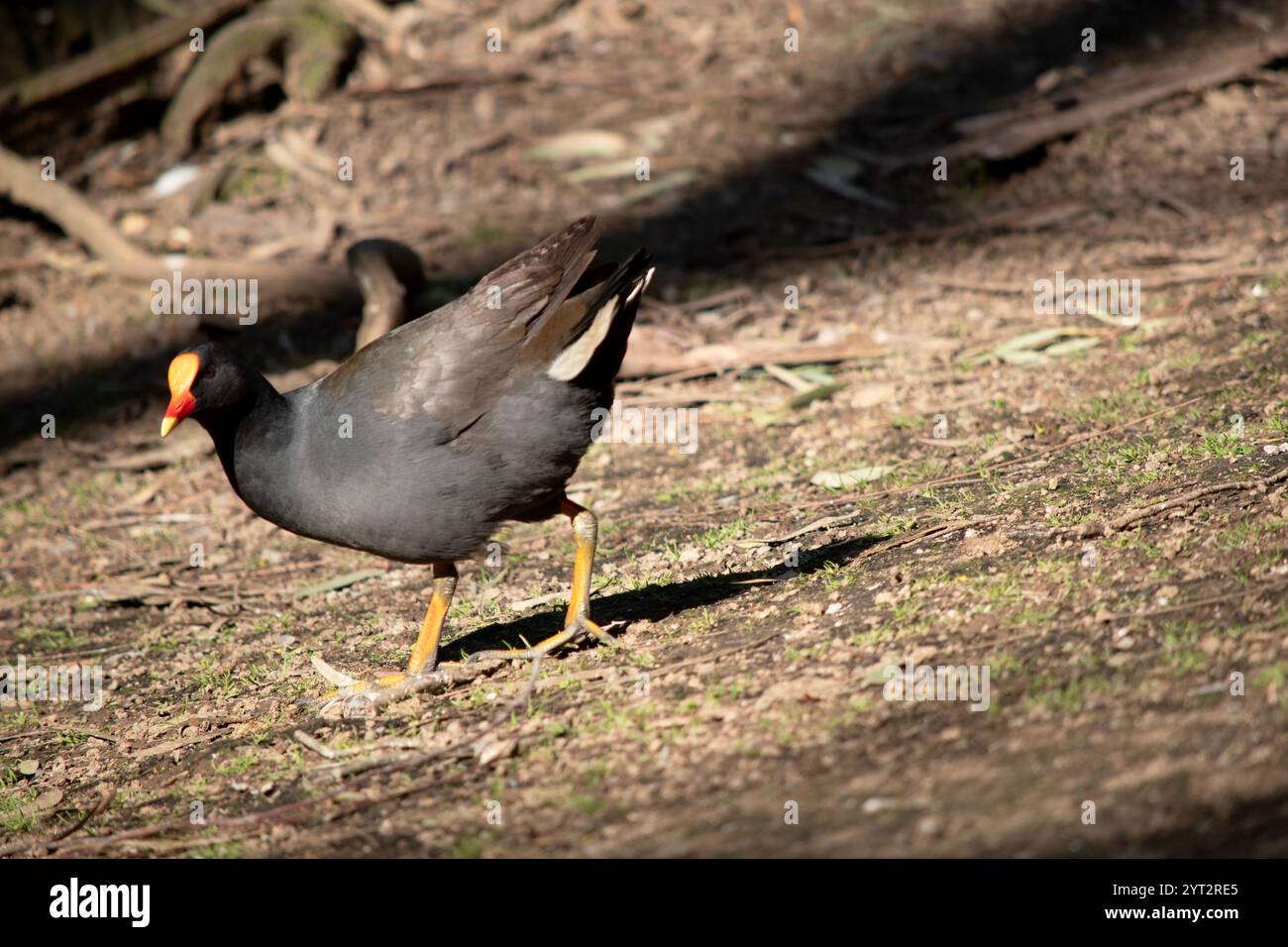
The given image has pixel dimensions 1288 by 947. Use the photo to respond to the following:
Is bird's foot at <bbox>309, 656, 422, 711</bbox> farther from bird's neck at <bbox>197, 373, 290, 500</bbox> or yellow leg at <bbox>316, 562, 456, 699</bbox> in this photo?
bird's neck at <bbox>197, 373, 290, 500</bbox>

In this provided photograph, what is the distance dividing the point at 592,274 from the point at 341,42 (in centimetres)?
842

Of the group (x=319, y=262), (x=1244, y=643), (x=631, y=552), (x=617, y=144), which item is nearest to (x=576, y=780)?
(x=1244, y=643)

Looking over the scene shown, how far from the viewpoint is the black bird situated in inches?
199

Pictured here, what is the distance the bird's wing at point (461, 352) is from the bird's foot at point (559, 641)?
2.90ft

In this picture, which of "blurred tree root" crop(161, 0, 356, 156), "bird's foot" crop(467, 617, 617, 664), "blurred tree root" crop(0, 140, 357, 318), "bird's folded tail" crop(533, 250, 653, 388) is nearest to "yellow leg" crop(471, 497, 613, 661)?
"bird's foot" crop(467, 617, 617, 664)

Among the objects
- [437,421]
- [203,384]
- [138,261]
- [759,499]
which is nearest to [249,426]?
[203,384]

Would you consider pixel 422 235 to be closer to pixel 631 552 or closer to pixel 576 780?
pixel 631 552

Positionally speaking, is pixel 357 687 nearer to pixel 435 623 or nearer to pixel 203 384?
pixel 435 623

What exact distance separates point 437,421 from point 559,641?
3.21ft

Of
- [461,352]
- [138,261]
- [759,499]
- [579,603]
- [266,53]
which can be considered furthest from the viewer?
[266,53]

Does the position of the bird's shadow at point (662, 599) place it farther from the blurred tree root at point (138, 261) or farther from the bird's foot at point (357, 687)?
the blurred tree root at point (138, 261)

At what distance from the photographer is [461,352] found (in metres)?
5.21

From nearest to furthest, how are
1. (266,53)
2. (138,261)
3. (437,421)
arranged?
(437,421) → (138,261) → (266,53)

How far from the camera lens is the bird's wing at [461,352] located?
5.13 m
